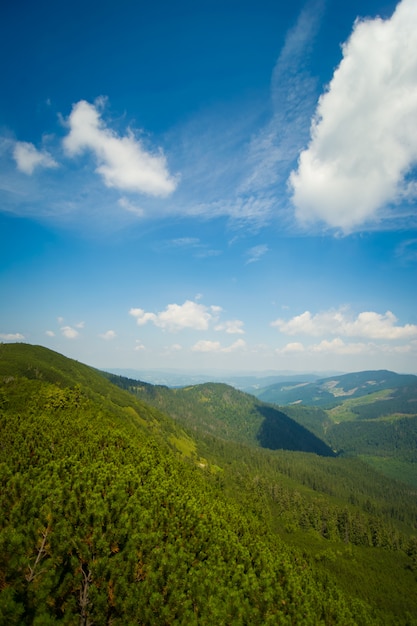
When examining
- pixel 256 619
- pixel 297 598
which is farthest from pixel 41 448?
pixel 297 598

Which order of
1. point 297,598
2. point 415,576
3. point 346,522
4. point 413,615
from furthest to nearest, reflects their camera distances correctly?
point 346,522
point 415,576
point 413,615
point 297,598

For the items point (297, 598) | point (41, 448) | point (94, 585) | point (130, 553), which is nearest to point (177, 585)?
point (130, 553)

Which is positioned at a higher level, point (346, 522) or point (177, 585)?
point (177, 585)

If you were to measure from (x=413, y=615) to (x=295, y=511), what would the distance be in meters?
71.1

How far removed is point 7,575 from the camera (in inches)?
654

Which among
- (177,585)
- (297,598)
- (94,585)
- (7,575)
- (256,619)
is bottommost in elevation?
(297,598)

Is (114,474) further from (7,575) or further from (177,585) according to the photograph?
(7,575)

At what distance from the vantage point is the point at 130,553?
70.2ft

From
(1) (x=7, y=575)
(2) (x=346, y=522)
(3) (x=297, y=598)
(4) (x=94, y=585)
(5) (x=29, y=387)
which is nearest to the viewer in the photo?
(1) (x=7, y=575)

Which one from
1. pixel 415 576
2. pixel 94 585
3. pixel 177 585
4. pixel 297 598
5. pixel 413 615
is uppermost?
pixel 94 585

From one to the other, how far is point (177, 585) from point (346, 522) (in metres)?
161

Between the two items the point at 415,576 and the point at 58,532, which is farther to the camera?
the point at 415,576

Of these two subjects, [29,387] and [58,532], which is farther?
[29,387]

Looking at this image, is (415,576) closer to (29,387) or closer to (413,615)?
(413,615)
